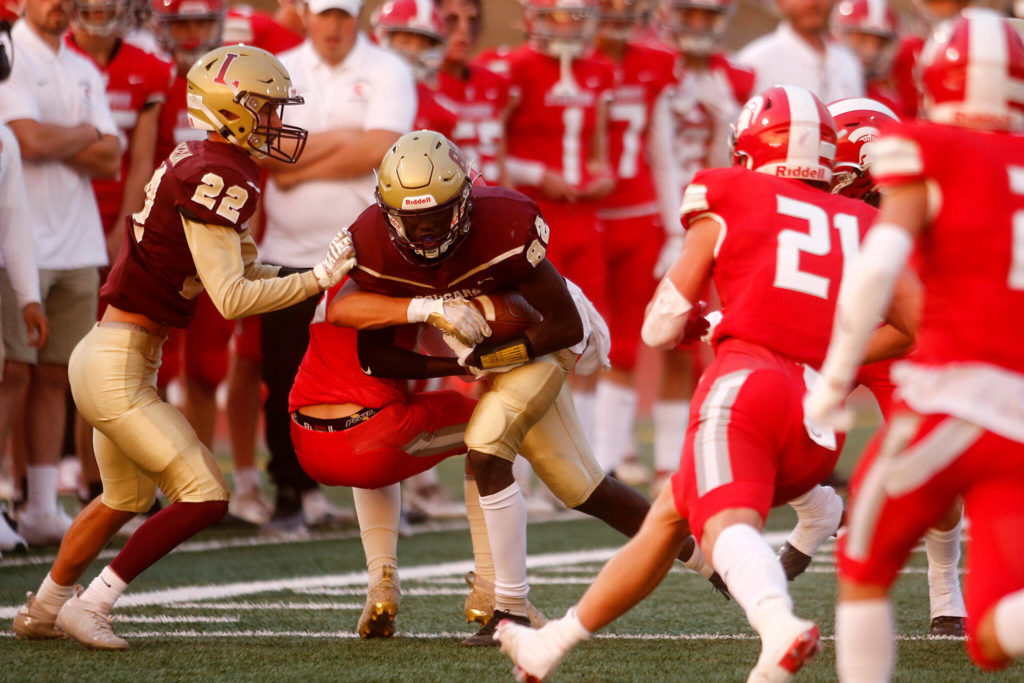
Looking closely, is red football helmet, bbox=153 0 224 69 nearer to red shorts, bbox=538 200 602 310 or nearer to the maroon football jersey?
red shorts, bbox=538 200 602 310

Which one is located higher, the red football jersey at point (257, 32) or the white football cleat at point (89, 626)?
the red football jersey at point (257, 32)

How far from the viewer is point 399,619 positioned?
434 cm

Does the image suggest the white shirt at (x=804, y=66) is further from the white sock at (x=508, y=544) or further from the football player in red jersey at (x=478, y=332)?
the white sock at (x=508, y=544)

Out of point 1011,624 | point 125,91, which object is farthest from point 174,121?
point 1011,624

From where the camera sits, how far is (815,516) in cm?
407

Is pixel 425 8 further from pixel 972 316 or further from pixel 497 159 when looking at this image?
pixel 972 316

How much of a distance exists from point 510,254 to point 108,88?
2932 millimetres

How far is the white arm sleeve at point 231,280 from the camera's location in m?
3.89

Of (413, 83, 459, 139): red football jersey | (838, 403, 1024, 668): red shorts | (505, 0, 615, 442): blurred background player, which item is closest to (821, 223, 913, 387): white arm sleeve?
(838, 403, 1024, 668): red shorts

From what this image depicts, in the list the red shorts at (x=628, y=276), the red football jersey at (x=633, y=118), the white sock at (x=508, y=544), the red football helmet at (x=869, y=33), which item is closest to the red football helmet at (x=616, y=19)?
the red football jersey at (x=633, y=118)

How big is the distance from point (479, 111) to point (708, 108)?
1.43m

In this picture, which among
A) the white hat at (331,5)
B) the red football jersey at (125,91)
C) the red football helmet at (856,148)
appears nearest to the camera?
the red football helmet at (856,148)

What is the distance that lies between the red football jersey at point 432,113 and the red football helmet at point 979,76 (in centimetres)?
412

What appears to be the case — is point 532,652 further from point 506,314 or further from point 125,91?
point 125,91
